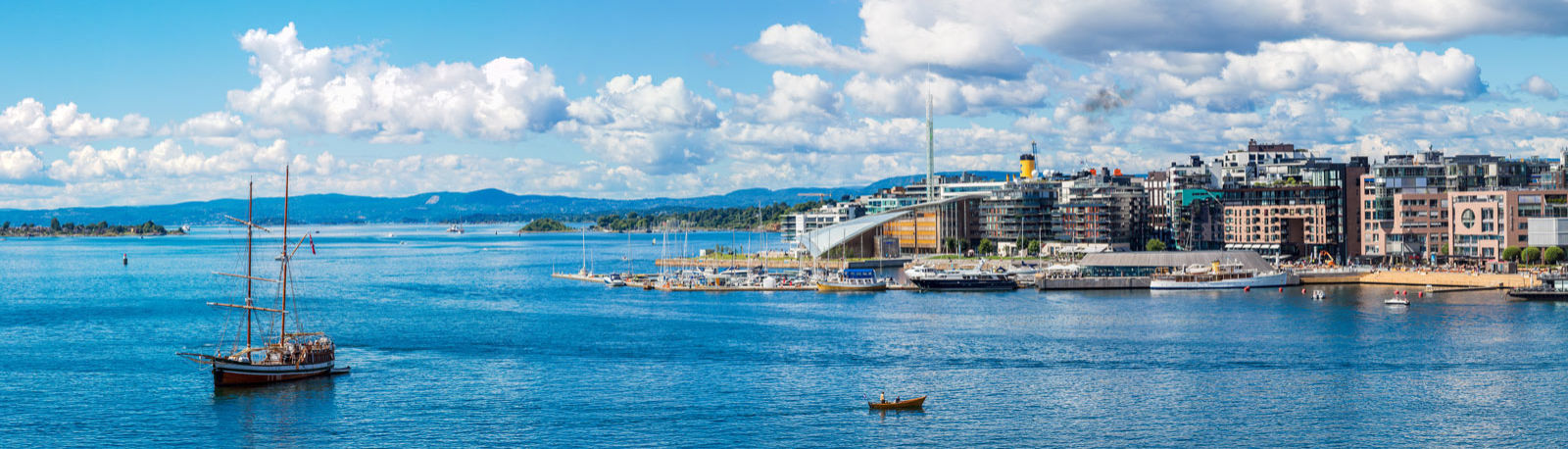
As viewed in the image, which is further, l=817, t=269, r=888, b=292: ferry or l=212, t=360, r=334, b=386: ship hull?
l=817, t=269, r=888, b=292: ferry

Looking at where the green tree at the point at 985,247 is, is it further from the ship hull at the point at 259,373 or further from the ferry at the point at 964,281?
the ship hull at the point at 259,373

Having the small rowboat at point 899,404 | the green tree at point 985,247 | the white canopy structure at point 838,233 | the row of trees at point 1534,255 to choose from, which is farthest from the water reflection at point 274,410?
the green tree at point 985,247

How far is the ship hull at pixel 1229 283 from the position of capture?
77750mm

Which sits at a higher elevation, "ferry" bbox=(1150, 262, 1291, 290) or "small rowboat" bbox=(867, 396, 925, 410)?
"ferry" bbox=(1150, 262, 1291, 290)

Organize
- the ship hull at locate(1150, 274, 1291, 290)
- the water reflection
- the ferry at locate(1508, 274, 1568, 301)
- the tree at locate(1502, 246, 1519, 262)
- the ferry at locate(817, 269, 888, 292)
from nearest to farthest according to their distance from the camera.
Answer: the water reflection, the ferry at locate(1508, 274, 1568, 301), the ship hull at locate(1150, 274, 1291, 290), the ferry at locate(817, 269, 888, 292), the tree at locate(1502, 246, 1519, 262)

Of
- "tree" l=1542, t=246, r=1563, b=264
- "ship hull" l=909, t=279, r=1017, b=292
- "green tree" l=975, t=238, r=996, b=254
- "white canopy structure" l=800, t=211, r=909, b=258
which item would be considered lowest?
"ship hull" l=909, t=279, r=1017, b=292

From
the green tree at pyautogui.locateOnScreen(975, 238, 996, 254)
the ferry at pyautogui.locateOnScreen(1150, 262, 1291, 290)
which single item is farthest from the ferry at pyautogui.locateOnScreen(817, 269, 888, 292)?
the green tree at pyautogui.locateOnScreen(975, 238, 996, 254)

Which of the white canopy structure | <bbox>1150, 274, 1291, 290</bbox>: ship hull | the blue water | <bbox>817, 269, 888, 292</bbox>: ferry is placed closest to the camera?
the blue water

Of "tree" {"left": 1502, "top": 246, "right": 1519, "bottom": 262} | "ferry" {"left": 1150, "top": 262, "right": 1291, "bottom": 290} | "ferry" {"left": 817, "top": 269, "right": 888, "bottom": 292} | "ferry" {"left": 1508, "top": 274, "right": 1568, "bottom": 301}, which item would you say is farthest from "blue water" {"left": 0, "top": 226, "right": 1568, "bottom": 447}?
"tree" {"left": 1502, "top": 246, "right": 1519, "bottom": 262}

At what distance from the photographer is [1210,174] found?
12644 cm

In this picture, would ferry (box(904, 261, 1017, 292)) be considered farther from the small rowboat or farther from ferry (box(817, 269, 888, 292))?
the small rowboat

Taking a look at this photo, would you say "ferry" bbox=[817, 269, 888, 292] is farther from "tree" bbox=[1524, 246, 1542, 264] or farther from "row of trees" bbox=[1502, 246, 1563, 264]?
"tree" bbox=[1524, 246, 1542, 264]

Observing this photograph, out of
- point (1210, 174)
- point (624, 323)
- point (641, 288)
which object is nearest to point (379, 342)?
point (624, 323)

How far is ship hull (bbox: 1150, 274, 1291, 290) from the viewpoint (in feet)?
255
